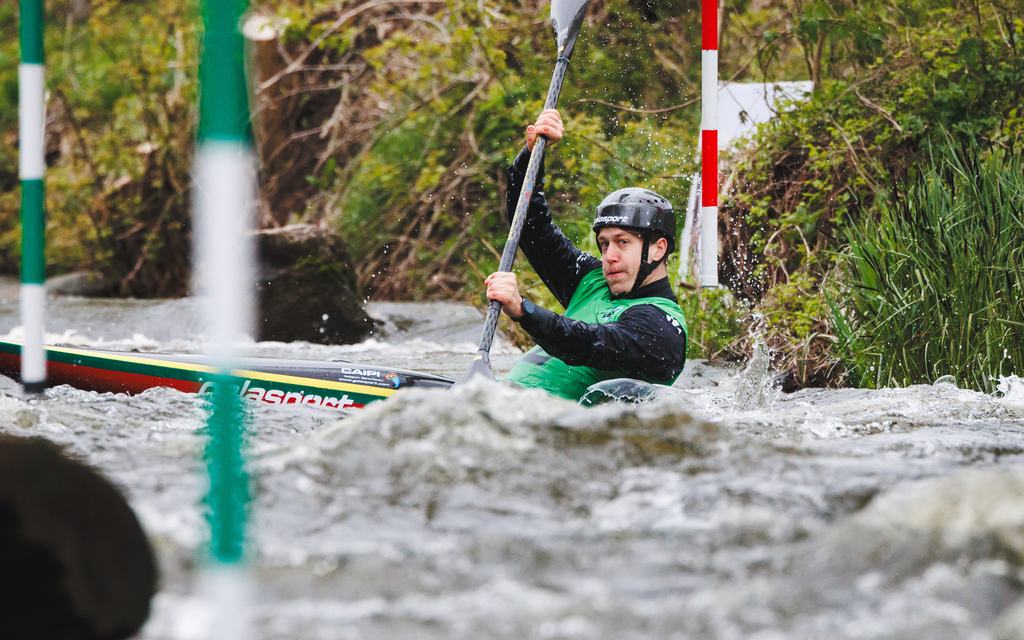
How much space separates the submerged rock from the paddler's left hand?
436cm

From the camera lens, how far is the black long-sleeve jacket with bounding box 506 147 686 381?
364cm

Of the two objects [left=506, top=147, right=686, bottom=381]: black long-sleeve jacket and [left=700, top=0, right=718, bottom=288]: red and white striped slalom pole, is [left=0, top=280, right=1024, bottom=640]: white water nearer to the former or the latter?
[left=506, top=147, right=686, bottom=381]: black long-sleeve jacket

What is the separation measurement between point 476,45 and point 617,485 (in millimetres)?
6826

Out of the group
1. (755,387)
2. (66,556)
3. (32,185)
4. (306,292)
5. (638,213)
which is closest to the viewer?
(66,556)

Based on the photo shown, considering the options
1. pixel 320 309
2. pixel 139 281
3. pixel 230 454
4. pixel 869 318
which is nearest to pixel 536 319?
pixel 869 318

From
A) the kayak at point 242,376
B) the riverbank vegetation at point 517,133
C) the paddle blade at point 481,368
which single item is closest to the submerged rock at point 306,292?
the riverbank vegetation at point 517,133

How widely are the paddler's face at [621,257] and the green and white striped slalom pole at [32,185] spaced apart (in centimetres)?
185

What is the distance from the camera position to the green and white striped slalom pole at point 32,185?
274cm

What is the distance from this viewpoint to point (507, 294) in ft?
11.9

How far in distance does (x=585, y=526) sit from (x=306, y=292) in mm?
6209

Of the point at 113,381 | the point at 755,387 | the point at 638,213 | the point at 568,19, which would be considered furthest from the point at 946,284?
the point at 113,381

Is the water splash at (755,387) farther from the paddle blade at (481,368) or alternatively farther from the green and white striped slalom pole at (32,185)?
the green and white striped slalom pole at (32,185)

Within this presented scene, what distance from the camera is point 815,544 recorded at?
1939 millimetres

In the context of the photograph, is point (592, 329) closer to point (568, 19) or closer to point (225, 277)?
point (568, 19)
